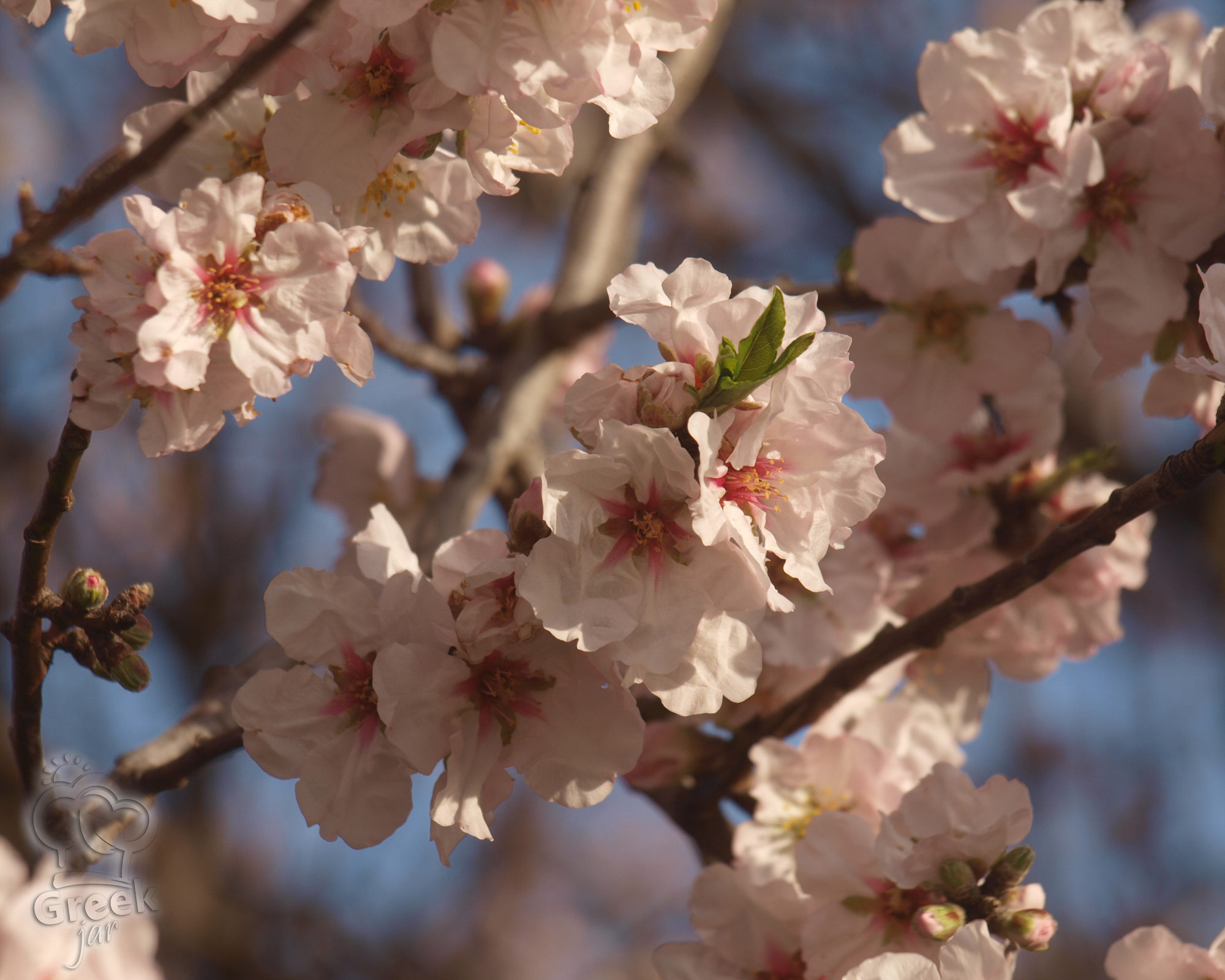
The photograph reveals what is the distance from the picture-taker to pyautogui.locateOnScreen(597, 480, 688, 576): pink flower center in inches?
45.2

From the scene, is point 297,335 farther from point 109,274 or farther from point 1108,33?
point 1108,33

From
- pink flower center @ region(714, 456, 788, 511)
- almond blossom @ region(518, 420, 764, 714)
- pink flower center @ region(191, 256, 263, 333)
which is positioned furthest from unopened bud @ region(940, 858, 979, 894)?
pink flower center @ region(191, 256, 263, 333)

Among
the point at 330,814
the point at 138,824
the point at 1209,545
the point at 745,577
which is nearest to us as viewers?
the point at 745,577

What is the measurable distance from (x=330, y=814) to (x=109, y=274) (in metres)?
0.64

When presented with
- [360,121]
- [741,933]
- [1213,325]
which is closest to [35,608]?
[360,121]

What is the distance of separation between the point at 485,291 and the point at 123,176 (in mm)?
1802

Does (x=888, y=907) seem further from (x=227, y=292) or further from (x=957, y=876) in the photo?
(x=227, y=292)

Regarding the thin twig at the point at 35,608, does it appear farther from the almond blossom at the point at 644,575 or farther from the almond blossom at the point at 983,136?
the almond blossom at the point at 983,136

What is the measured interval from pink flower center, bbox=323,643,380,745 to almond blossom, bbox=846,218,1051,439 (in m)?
1.07

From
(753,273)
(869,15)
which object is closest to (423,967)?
(753,273)

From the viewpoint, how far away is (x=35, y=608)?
1248 millimetres

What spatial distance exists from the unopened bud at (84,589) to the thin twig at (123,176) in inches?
12.6

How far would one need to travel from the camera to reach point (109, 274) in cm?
116

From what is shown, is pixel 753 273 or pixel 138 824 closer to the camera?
pixel 138 824
